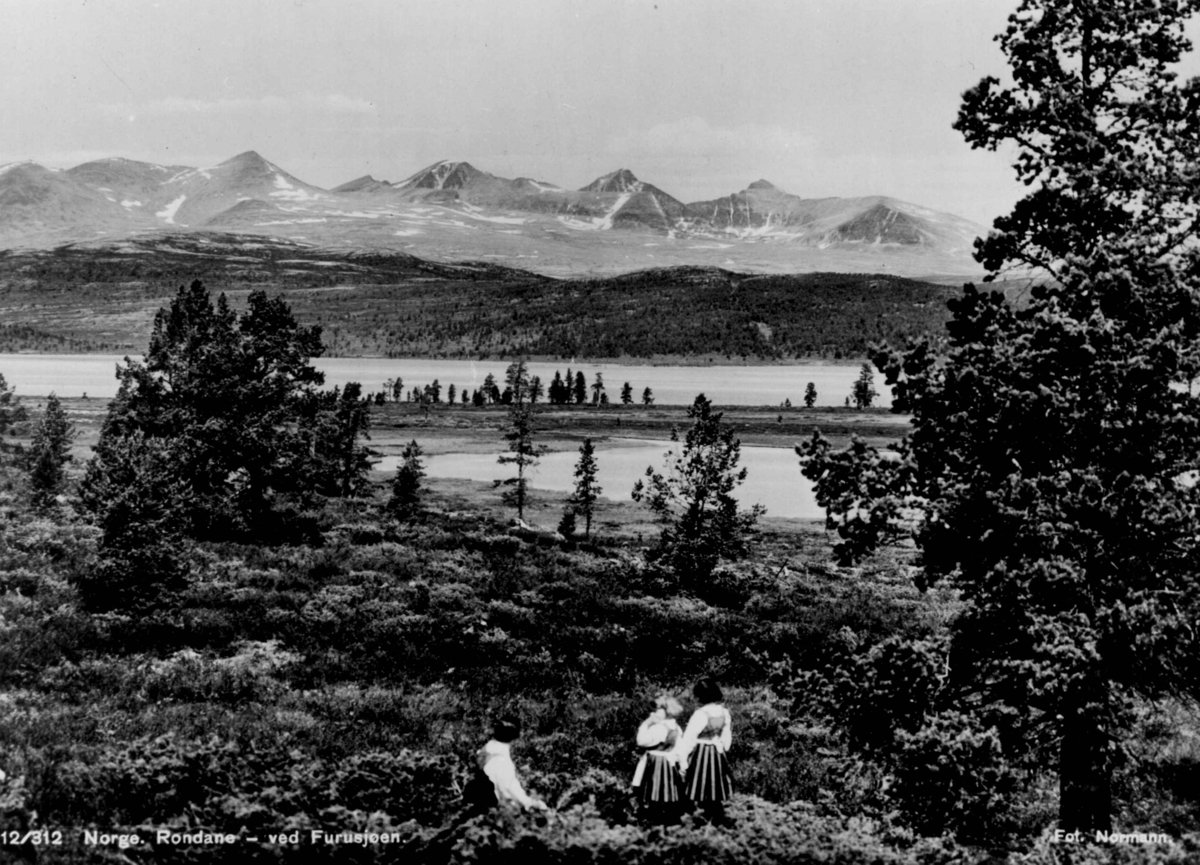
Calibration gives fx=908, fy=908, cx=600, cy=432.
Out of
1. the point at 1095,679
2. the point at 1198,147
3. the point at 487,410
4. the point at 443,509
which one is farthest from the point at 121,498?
the point at 487,410

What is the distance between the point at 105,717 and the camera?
12992 millimetres

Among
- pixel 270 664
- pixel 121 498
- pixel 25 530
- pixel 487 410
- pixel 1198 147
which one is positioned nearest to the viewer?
pixel 1198 147

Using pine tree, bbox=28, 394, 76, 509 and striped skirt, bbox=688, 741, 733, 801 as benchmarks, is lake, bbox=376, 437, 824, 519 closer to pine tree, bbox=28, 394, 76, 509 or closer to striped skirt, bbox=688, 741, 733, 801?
pine tree, bbox=28, 394, 76, 509

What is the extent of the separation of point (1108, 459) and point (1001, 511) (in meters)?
1.43

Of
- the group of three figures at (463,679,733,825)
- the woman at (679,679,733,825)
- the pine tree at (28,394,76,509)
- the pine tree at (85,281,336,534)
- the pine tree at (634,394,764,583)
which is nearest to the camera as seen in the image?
the group of three figures at (463,679,733,825)

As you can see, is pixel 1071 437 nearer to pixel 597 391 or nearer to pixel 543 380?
pixel 597 391

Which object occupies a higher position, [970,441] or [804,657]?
[970,441]

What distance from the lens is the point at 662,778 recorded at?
8.52m

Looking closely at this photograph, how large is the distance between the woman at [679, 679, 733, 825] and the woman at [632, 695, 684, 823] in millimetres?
119

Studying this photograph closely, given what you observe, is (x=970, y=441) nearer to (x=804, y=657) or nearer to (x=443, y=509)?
(x=804, y=657)

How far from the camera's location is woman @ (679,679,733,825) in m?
8.53

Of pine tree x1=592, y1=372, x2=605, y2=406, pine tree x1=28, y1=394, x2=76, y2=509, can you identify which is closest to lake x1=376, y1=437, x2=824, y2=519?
pine tree x1=28, y1=394, x2=76, y2=509

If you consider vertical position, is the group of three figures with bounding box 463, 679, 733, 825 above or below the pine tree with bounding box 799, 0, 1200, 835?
below

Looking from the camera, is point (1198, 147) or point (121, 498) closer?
point (1198, 147)
